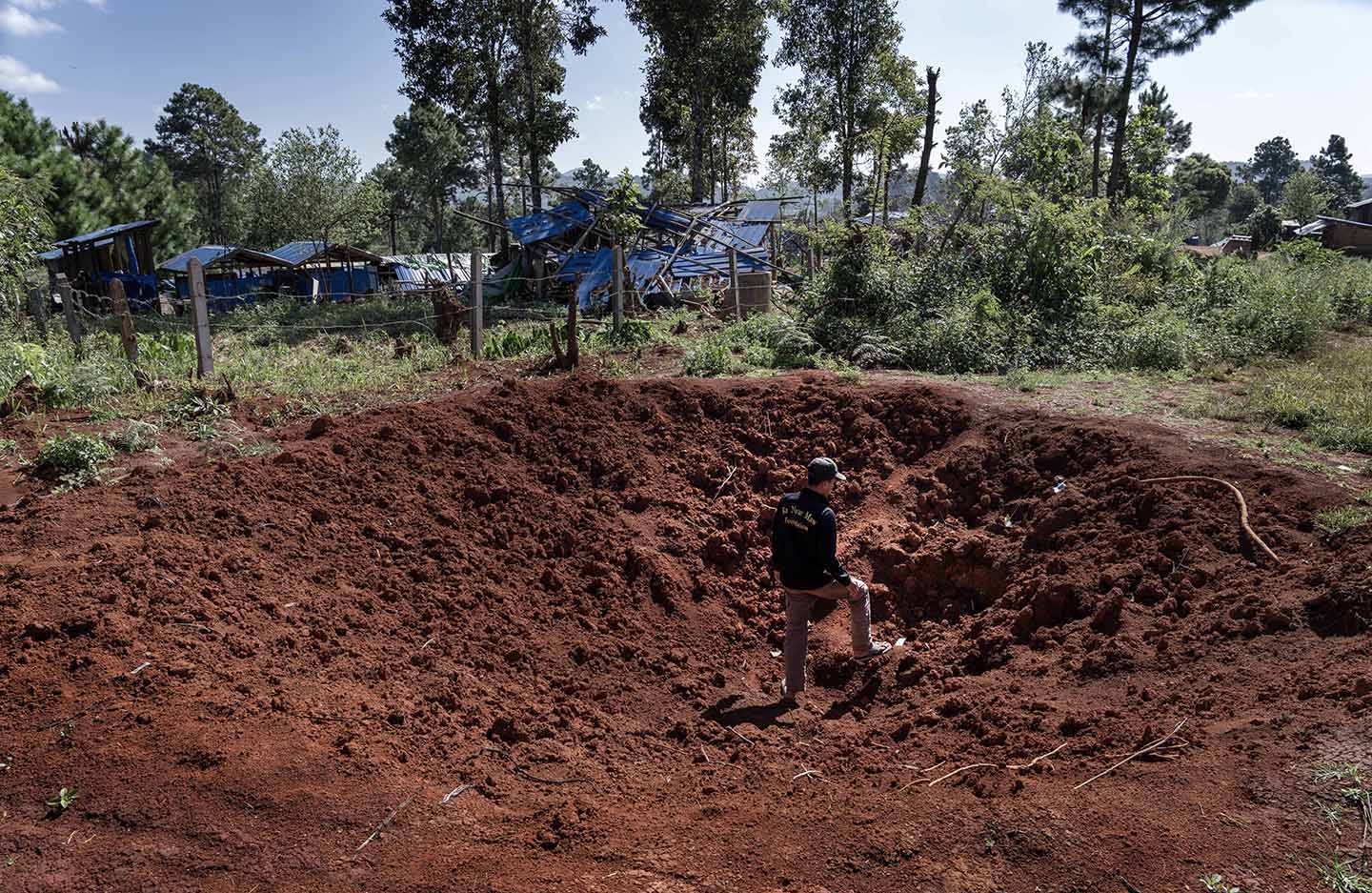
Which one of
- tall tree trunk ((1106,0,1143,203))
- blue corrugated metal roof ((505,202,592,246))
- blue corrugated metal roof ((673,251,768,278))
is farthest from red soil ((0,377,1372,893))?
tall tree trunk ((1106,0,1143,203))

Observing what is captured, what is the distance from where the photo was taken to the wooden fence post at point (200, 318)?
30.7ft

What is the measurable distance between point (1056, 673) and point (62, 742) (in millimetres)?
5560

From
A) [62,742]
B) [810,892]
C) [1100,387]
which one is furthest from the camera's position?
[1100,387]

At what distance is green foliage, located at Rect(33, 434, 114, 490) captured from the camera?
694cm

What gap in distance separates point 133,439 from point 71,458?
500 millimetres

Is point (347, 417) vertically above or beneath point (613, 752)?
above

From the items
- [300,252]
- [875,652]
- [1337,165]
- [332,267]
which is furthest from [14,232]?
[1337,165]

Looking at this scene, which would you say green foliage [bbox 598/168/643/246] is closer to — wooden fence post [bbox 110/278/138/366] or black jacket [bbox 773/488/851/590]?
wooden fence post [bbox 110/278/138/366]

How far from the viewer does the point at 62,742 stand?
4039mm

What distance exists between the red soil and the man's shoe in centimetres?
14

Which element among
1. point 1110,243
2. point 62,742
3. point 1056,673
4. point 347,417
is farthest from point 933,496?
point 1110,243

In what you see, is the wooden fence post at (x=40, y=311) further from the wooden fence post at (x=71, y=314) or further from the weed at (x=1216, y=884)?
the weed at (x=1216, y=884)

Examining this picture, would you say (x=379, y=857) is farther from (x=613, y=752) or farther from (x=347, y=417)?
(x=347, y=417)

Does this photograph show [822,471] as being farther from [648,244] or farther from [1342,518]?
[648,244]
